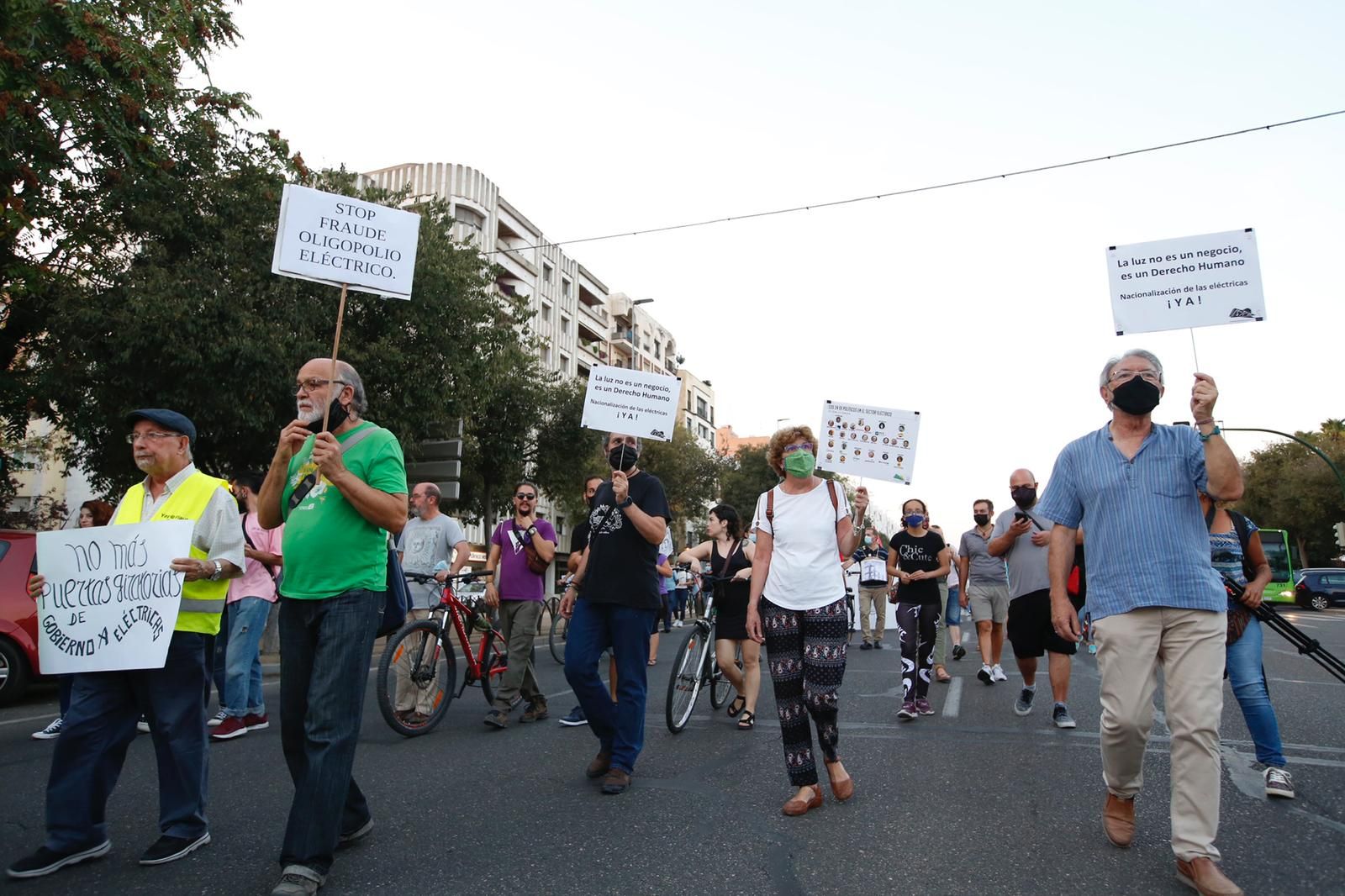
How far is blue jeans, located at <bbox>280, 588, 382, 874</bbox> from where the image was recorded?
11.3 feet

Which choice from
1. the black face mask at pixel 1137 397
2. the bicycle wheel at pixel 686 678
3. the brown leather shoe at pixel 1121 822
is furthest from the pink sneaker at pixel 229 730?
the black face mask at pixel 1137 397

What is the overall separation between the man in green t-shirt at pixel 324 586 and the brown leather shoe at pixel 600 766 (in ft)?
6.26

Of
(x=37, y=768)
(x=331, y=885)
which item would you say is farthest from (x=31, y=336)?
(x=331, y=885)

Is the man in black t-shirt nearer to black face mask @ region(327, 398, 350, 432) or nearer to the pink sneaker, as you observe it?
black face mask @ region(327, 398, 350, 432)

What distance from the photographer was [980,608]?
10.0 meters

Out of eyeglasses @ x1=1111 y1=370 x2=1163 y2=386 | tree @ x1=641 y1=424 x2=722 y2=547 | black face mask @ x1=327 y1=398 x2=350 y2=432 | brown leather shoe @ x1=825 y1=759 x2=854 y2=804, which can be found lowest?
brown leather shoe @ x1=825 y1=759 x2=854 y2=804

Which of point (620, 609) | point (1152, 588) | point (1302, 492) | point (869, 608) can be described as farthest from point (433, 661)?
point (1302, 492)

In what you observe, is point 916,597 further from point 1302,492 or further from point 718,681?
point 1302,492

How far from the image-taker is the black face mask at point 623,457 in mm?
5516

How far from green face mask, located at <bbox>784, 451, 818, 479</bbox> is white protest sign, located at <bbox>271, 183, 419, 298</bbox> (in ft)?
7.25

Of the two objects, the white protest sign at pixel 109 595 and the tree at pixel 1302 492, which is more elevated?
the tree at pixel 1302 492

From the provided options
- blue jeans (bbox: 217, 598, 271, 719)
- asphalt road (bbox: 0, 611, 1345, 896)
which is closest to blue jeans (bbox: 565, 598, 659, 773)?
asphalt road (bbox: 0, 611, 1345, 896)

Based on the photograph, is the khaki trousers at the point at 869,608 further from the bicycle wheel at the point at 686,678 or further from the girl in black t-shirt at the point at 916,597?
the bicycle wheel at the point at 686,678

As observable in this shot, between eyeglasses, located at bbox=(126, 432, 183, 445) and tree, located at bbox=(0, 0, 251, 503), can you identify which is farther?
tree, located at bbox=(0, 0, 251, 503)
